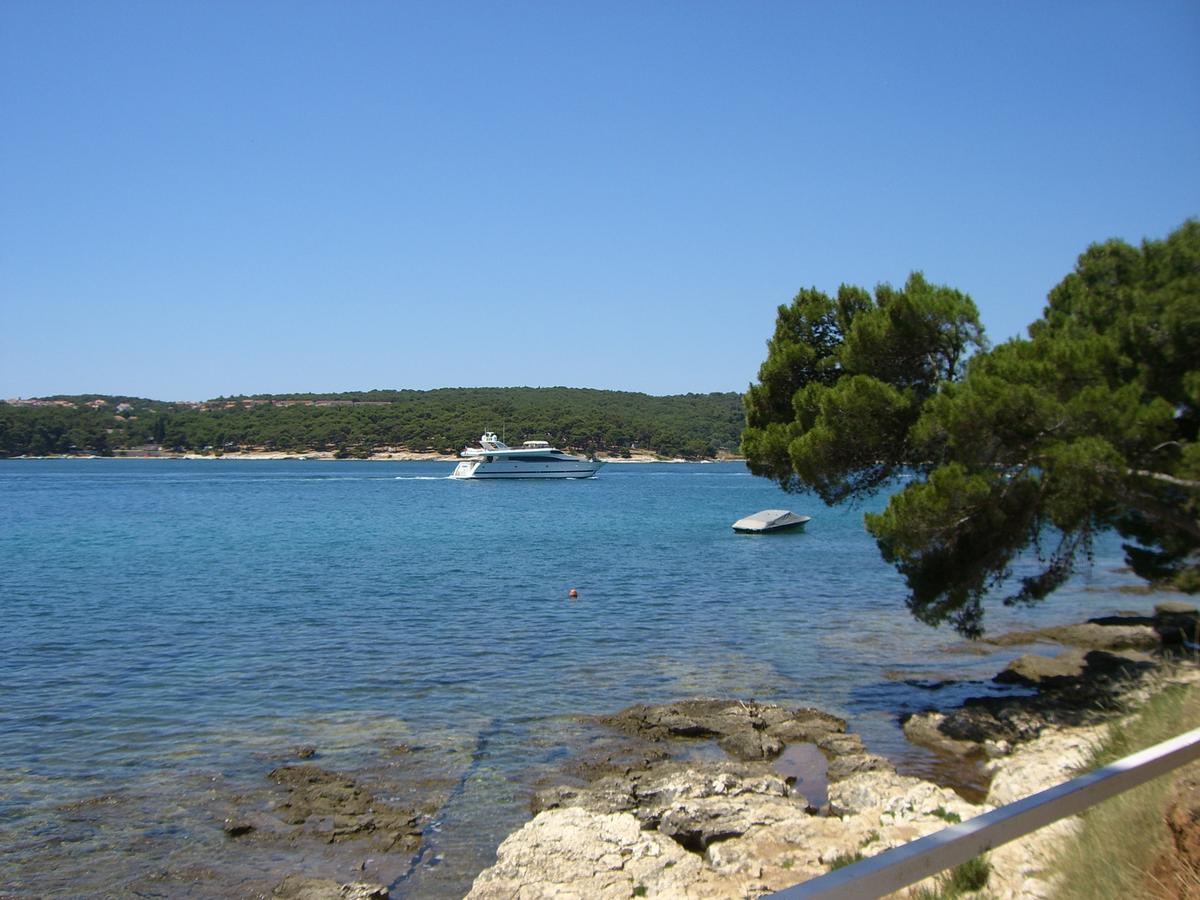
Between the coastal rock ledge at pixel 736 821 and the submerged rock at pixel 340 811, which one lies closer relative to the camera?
the coastal rock ledge at pixel 736 821

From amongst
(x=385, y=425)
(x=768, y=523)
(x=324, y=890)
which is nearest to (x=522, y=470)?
(x=768, y=523)

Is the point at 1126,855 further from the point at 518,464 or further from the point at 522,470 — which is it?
the point at 522,470

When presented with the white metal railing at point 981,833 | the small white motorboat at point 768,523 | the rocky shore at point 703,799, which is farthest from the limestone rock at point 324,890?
the small white motorboat at point 768,523

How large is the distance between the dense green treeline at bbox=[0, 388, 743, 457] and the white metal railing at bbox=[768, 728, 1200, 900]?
13082 cm

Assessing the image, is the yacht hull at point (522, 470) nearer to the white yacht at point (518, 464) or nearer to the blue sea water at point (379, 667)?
the white yacht at point (518, 464)

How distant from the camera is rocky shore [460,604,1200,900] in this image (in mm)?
7902

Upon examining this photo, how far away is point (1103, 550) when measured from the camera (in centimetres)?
3709

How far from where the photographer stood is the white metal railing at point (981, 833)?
7.21 feet

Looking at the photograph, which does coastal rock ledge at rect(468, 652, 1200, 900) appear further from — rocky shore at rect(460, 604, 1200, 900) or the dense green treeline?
the dense green treeline

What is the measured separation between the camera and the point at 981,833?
101 inches

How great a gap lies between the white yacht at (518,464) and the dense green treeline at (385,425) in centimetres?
3805

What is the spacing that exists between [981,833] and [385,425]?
153277mm

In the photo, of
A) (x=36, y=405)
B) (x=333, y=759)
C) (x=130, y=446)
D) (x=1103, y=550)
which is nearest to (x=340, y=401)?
(x=130, y=446)

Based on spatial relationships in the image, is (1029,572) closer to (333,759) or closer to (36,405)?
(333,759)
